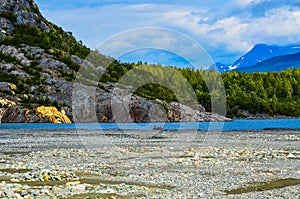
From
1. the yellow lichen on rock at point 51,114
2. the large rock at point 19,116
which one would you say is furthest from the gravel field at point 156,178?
the yellow lichen on rock at point 51,114

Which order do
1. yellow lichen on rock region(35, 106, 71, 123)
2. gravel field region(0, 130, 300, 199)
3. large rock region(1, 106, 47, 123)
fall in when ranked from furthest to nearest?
1. yellow lichen on rock region(35, 106, 71, 123)
2. large rock region(1, 106, 47, 123)
3. gravel field region(0, 130, 300, 199)

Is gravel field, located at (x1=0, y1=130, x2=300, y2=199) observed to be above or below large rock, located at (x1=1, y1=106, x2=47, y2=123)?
below

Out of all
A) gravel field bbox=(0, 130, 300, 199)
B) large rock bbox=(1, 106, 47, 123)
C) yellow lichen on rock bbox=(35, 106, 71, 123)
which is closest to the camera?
gravel field bbox=(0, 130, 300, 199)

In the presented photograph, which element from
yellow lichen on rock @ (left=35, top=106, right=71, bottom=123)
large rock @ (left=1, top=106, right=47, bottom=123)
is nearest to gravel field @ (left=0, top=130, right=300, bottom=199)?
large rock @ (left=1, top=106, right=47, bottom=123)

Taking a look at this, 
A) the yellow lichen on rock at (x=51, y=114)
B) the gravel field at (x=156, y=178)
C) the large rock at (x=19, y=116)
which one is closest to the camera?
the gravel field at (x=156, y=178)

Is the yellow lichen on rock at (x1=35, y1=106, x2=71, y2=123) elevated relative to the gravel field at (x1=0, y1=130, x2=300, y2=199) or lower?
elevated

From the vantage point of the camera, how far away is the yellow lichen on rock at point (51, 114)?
575 feet

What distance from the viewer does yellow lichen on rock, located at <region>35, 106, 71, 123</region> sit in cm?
17525

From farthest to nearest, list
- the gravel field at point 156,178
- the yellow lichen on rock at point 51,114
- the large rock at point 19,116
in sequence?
the yellow lichen on rock at point 51,114
the large rock at point 19,116
the gravel field at point 156,178

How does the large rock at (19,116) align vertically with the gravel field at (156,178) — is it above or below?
above

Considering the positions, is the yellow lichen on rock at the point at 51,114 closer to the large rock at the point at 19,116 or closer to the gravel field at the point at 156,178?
the large rock at the point at 19,116

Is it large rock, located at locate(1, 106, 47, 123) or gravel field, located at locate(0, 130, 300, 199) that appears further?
large rock, located at locate(1, 106, 47, 123)

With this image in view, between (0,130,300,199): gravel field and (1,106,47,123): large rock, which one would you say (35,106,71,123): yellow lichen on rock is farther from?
(0,130,300,199): gravel field

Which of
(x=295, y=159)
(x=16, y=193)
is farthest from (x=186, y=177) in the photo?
(x=295, y=159)
